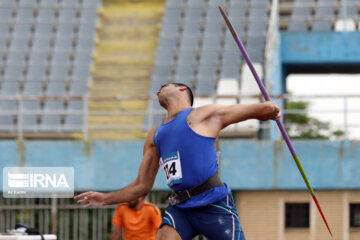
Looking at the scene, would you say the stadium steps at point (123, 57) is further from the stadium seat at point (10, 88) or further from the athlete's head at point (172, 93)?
the athlete's head at point (172, 93)

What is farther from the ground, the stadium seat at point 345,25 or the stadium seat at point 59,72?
the stadium seat at point 345,25

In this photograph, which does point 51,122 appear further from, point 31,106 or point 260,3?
point 260,3

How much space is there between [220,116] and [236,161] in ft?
31.0

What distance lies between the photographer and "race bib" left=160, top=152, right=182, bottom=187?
571cm

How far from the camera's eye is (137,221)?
33.9 ft

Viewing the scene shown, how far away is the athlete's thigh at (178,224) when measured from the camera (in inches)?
231

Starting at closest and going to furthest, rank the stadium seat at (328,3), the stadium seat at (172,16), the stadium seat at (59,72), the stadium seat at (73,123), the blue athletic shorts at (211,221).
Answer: the blue athletic shorts at (211,221) → the stadium seat at (73,123) → the stadium seat at (59,72) → the stadium seat at (172,16) → the stadium seat at (328,3)

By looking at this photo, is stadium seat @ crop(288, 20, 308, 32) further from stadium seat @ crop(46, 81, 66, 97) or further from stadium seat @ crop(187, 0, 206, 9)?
stadium seat @ crop(46, 81, 66, 97)

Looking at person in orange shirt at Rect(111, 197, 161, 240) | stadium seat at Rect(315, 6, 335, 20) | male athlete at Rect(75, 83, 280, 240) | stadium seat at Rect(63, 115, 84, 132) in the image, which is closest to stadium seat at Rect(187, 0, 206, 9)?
stadium seat at Rect(315, 6, 335, 20)

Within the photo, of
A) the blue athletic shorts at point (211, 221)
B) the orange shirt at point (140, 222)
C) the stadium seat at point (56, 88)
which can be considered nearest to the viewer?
the blue athletic shorts at point (211, 221)

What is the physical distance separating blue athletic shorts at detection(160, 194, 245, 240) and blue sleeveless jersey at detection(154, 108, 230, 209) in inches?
2.7

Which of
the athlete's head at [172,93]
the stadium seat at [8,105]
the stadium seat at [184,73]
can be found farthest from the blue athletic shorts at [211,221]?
the stadium seat at [8,105]

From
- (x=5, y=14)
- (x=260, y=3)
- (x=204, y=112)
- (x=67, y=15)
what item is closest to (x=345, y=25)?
(x=260, y=3)

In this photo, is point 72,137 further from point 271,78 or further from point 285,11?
point 285,11
